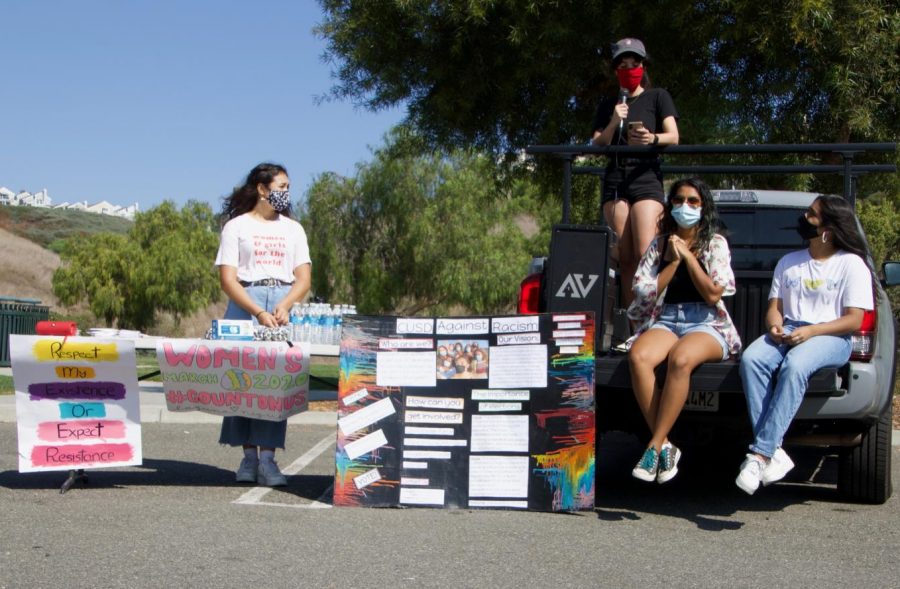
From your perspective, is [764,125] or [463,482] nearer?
[463,482]

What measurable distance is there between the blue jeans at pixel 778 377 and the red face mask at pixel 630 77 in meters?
1.89

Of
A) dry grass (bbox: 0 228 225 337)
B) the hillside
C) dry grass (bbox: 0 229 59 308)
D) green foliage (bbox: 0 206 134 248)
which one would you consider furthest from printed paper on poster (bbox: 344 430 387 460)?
green foliage (bbox: 0 206 134 248)

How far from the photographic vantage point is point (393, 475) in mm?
5988

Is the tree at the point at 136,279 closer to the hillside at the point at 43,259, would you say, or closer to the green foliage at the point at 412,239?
the hillside at the point at 43,259

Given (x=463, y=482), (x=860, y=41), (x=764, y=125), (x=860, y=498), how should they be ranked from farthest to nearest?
(x=764, y=125), (x=860, y=41), (x=860, y=498), (x=463, y=482)

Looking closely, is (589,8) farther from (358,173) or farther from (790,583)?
(358,173)

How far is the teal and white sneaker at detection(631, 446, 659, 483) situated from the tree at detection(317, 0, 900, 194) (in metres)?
7.17

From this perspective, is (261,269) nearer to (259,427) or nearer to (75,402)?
(259,427)

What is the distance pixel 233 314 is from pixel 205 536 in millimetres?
2027

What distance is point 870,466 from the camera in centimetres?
638

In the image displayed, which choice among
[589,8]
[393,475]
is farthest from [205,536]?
[589,8]

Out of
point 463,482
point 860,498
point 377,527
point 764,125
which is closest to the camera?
point 377,527

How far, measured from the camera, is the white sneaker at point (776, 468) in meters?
5.61

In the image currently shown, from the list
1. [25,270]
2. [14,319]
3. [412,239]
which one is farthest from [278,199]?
[25,270]
